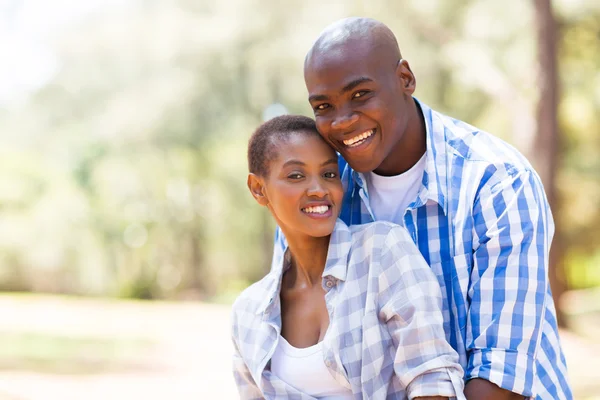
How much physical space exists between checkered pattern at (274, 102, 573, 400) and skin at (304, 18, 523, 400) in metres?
0.16

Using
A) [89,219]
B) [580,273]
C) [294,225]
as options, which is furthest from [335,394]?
[580,273]

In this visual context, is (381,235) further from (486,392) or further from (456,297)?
(486,392)

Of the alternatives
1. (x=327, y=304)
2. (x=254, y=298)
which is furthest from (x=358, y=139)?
(x=254, y=298)

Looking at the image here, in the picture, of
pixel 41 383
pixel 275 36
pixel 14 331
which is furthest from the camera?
pixel 275 36

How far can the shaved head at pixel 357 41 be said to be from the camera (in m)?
2.65

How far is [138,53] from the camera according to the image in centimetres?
1670

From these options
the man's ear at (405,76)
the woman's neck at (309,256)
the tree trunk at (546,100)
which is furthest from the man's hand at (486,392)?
the tree trunk at (546,100)

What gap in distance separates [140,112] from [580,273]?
1272 centimetres

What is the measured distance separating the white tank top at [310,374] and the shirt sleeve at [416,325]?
22cm

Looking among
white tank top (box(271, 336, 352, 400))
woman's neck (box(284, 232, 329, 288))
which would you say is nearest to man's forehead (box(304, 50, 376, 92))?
woman's neck (box(284, 232, 329, 288))

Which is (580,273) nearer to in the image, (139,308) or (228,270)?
(228,270)

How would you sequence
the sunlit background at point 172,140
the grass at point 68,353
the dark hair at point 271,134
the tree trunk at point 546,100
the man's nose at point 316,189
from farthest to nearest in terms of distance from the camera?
the sunlit background at point 172,140 → the grass at point 68,353 → the tree trunk at point 546,100 → the dark hair at point 271,134 → the man's nose at point 316,189

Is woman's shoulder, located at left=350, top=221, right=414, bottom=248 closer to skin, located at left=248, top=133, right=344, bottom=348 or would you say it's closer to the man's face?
skin, located at left=248, top=133, right=344, bottom=348

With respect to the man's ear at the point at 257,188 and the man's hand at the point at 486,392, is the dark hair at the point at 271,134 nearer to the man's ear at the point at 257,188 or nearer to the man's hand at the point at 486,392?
the man's ear at the point at 257,188
